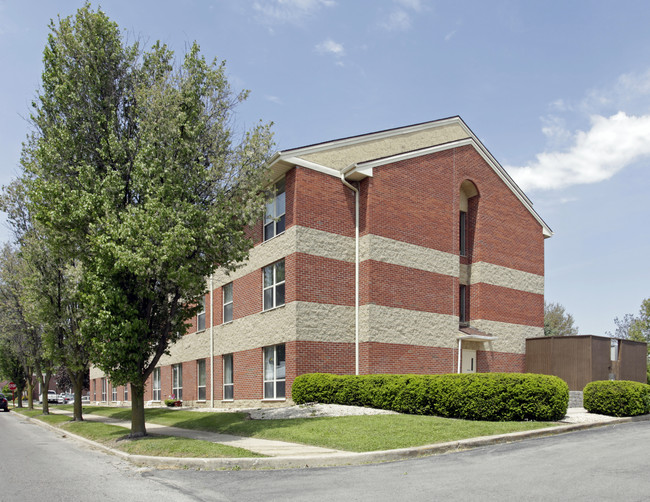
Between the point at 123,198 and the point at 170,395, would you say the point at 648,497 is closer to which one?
the point at 123,198

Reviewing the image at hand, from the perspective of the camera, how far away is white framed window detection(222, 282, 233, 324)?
26844 mm

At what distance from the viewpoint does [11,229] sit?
2708cm

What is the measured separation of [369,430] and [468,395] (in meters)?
3.57

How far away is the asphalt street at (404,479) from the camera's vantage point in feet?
26.9

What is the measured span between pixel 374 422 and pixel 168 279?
6455mm

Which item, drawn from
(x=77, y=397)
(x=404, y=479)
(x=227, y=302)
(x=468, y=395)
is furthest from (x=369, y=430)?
(x=77, y=397)

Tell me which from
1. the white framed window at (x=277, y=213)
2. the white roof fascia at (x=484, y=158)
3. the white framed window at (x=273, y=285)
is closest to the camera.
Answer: the white framed window at (x=273, y=285)

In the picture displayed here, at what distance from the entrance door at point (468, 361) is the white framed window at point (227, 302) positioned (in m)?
10.6

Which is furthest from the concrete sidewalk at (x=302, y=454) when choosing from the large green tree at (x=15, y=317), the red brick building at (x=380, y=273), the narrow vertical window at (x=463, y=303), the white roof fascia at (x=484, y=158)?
the large green tree at (x=15, y=317)

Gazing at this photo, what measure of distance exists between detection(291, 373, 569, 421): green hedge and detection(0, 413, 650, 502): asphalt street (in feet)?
8.18

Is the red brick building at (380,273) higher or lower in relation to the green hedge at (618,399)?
higher

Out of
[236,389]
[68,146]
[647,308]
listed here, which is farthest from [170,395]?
[647,308]

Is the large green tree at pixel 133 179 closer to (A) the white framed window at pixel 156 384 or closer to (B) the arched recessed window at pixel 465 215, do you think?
(B) the arched recessed window at pixel 465 215

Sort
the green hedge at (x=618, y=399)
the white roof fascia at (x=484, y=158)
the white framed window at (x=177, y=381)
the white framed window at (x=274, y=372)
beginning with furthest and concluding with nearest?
the white framed window at (x=177, y=381), the white roof fascia at (x=484, y=158), the white framed window at (x=274, y=372), the green hedge at (x=618, y=399)
